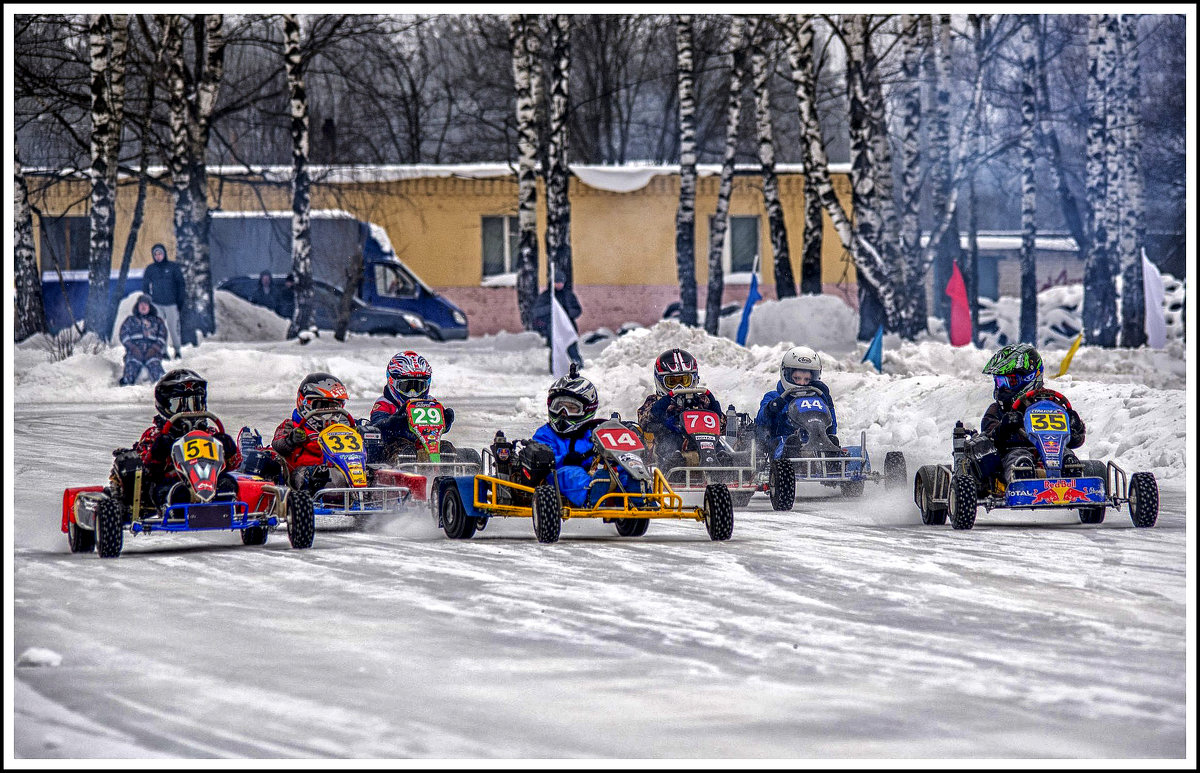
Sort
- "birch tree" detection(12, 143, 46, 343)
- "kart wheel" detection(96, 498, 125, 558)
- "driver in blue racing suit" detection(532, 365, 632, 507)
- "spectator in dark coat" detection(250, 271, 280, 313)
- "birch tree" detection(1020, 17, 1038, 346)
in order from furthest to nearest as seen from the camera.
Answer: "spectator in dark coat" detection(250, 271, 280, 313) → "birch tree" detection(1020, 17, 1038, 346) → "birch tree" detection(12, 143, 46, 343) → "driver in blue racing suit" detection(532, 365, 632, 507) → "kart wheel" detection(96, 498, 125, 558)

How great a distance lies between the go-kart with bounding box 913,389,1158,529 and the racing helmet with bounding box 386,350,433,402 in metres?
4.08

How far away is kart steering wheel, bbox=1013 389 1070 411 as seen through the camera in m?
11.6

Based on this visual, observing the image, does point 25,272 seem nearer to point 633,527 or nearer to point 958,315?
point 958,315

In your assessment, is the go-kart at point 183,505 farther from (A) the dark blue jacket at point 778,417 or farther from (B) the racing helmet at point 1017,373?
(B) the racing helmet at point 1017,373

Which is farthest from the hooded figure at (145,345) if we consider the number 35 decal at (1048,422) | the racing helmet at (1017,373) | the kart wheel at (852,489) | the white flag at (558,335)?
the number 35 decal at (1048,422)

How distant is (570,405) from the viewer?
1115 centimetres

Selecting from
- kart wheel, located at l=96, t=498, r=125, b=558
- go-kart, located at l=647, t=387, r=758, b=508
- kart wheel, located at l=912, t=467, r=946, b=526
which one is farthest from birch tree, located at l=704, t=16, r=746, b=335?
kart wheel, located at l=96, t=498, r=125, b=558

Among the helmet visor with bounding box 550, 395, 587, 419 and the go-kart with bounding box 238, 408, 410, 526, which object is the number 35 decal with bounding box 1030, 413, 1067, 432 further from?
the go-kart with bounding box 238, 408, 410, 526

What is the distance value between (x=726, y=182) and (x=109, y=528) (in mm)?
23015

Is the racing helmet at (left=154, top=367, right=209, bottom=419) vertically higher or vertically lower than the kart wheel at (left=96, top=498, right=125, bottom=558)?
higher

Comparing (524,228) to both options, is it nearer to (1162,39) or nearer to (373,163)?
(373,163)

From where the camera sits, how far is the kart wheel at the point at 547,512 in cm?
1060

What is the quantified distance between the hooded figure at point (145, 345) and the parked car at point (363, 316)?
34.0ft

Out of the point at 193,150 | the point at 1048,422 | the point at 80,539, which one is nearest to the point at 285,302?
the point at 193,150
